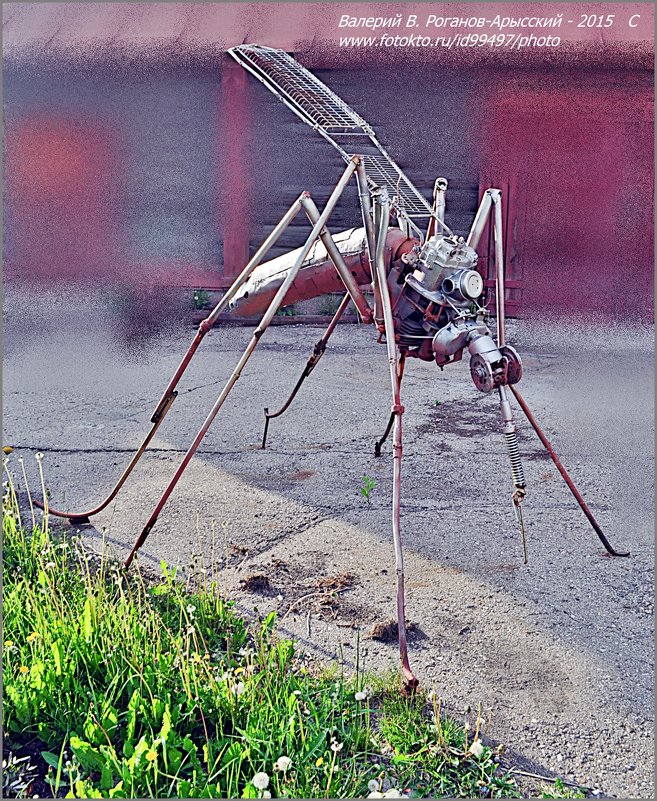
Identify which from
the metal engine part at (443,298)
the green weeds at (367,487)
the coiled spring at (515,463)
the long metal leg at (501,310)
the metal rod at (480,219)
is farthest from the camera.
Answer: the green weeds at (367,487)

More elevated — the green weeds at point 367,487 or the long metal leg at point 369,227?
the long metal leg at point 369,227

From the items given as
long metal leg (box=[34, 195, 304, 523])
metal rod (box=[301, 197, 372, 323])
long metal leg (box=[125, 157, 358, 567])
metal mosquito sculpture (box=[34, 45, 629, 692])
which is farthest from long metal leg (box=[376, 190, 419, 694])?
long metal leg (box=[34, 195, 304, 523])

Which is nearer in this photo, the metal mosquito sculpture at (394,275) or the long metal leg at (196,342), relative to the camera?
the metal mosquito sculpture at (394,275)

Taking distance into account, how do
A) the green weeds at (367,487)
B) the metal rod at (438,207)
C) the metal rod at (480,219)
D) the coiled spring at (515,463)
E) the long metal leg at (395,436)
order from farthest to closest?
1. the green weeds at (367,487)
2. the metal rod at (438,207)
3. the metal rod at (480,219)
4. the coiled spring at (515,463)
5. the long metal leg at (395,436)

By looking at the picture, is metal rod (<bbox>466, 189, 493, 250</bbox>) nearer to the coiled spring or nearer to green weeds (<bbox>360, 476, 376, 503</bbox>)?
the coiled spring

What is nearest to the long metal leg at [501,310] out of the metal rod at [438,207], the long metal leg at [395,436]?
the metal rod at [438,207]

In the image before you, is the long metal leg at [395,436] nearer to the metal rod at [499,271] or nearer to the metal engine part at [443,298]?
the metal engine part at [443,298]

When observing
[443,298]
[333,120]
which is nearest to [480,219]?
[443,298]

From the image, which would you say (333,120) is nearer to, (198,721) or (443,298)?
(443,298)
